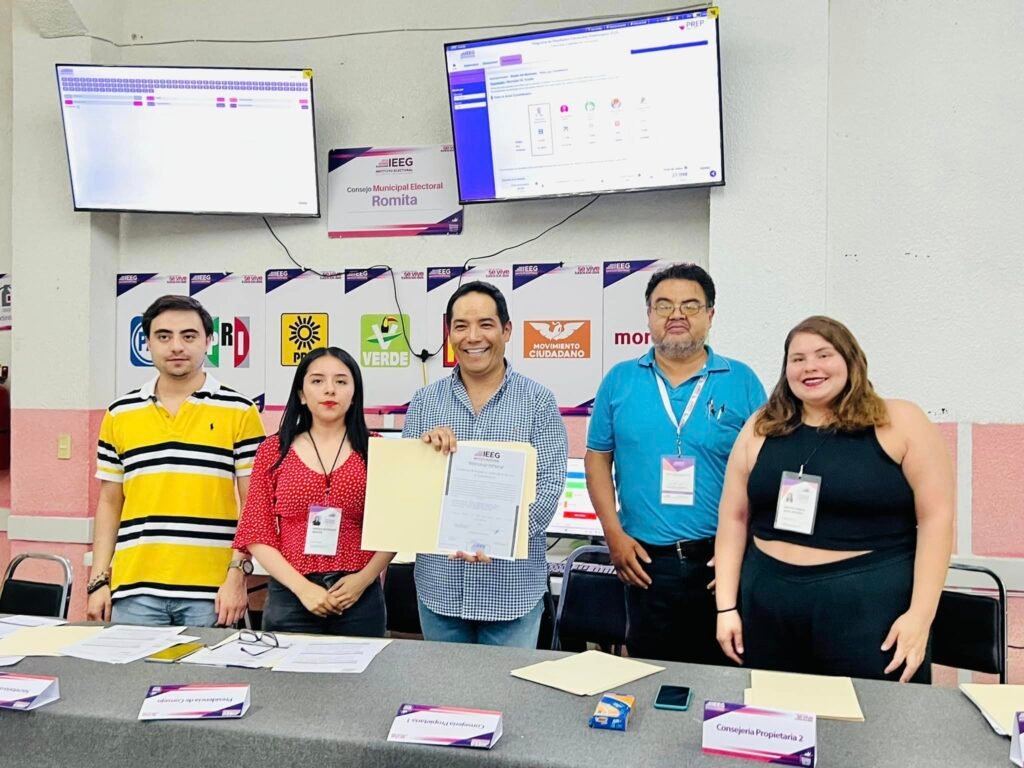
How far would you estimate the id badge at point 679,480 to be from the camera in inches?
86.4

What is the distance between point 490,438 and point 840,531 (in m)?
0.88

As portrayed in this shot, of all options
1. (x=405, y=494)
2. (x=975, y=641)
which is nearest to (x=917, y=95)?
(x=975, y=641)

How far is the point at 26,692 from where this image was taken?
1391 mm

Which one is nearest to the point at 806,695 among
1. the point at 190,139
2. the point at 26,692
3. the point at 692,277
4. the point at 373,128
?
the point at 692,277

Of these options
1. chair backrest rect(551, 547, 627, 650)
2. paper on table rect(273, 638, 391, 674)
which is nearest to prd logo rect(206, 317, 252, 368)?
chair backrest rect(551, 547, 627, 650)

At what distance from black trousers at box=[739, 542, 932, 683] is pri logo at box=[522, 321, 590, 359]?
184 cm

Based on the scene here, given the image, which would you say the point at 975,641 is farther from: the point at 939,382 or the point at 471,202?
the point at 471,202

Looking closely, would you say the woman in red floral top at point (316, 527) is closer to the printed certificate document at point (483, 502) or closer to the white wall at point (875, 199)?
the printed certificate document at point (483, 502)

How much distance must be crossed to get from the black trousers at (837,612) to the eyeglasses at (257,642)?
3.58ft

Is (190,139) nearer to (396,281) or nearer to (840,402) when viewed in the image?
(396,281)

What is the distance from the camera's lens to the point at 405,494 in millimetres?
1967

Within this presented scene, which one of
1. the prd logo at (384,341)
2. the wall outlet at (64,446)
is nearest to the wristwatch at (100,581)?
the prd logo at (384,341)

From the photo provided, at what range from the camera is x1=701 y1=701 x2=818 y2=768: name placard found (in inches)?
45.9

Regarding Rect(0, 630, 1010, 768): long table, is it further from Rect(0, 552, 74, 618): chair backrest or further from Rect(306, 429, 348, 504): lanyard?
Rect(0, 552, 74, 618): chair backrest
